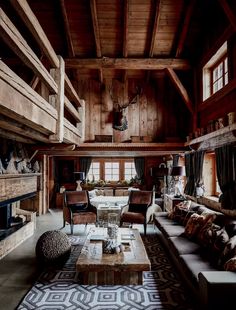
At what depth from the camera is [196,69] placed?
23.4 feet

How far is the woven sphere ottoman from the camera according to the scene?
13.1ft

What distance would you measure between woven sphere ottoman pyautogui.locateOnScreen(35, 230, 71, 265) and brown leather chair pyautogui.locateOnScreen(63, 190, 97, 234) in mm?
2099

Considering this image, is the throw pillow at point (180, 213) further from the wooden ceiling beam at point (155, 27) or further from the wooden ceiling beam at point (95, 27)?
the wooden ceiling beam at point (95, 27)

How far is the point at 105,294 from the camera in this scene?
329 cm

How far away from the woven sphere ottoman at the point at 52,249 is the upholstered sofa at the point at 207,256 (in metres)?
1.67

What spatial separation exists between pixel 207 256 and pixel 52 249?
222 cm

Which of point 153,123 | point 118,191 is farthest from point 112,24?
point 118,191

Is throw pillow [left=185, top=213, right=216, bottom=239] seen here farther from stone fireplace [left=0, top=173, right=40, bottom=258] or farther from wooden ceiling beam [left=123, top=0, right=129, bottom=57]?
wooden ceiling beam [left=123, top=0, right=129, bottom=57]

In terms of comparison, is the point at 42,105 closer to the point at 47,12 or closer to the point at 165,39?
the point at 47,12

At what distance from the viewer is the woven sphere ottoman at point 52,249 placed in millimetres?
3994

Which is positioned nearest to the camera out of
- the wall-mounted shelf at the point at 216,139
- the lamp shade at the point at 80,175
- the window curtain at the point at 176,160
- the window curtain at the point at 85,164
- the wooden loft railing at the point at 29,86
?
the wooden loft railing at the point at 29,86

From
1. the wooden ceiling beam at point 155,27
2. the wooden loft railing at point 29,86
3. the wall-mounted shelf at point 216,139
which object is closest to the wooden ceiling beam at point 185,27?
the wooden ceiling beam at point 155,27

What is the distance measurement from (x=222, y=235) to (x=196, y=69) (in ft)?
16.6

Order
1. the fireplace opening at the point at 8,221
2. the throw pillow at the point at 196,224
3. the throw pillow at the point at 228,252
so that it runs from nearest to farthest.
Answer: the throw pillow at the point at 228,252 < the throw pillow at the point at 196,224 < the fireplace opening at the point at 8,221
